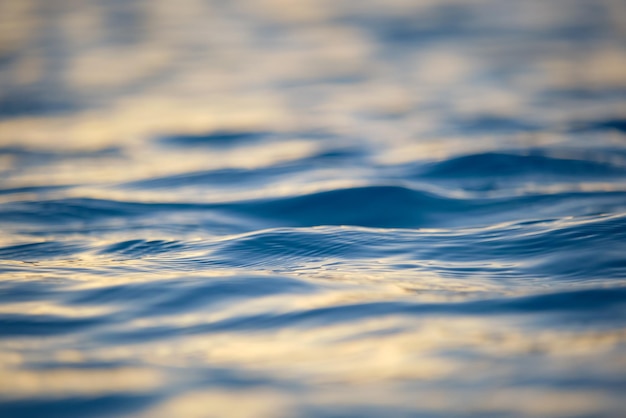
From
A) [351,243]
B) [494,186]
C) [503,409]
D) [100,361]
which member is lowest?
[503,409]

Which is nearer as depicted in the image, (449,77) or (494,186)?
(494,186)

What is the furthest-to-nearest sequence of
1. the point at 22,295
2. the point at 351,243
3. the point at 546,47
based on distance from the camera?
the point at 546,47, the point at 351,243, the point at 22,295

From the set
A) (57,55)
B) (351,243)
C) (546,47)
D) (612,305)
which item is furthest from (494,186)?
(57,55)

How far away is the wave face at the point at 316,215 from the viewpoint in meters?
2.13

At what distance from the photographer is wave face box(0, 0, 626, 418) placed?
6.98ft

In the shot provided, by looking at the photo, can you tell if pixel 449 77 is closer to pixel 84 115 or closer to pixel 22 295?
pixel 84 115

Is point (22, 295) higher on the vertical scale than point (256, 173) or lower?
lower

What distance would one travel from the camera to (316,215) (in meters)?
4.07

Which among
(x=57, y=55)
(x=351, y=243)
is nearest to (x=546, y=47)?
(x=57, y=55)

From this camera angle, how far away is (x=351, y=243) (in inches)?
134

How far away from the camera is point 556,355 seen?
7.14ft

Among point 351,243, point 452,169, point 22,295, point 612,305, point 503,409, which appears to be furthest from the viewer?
point 452,169

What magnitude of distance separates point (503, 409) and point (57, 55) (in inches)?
284

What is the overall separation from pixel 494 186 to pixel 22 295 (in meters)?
2.65
